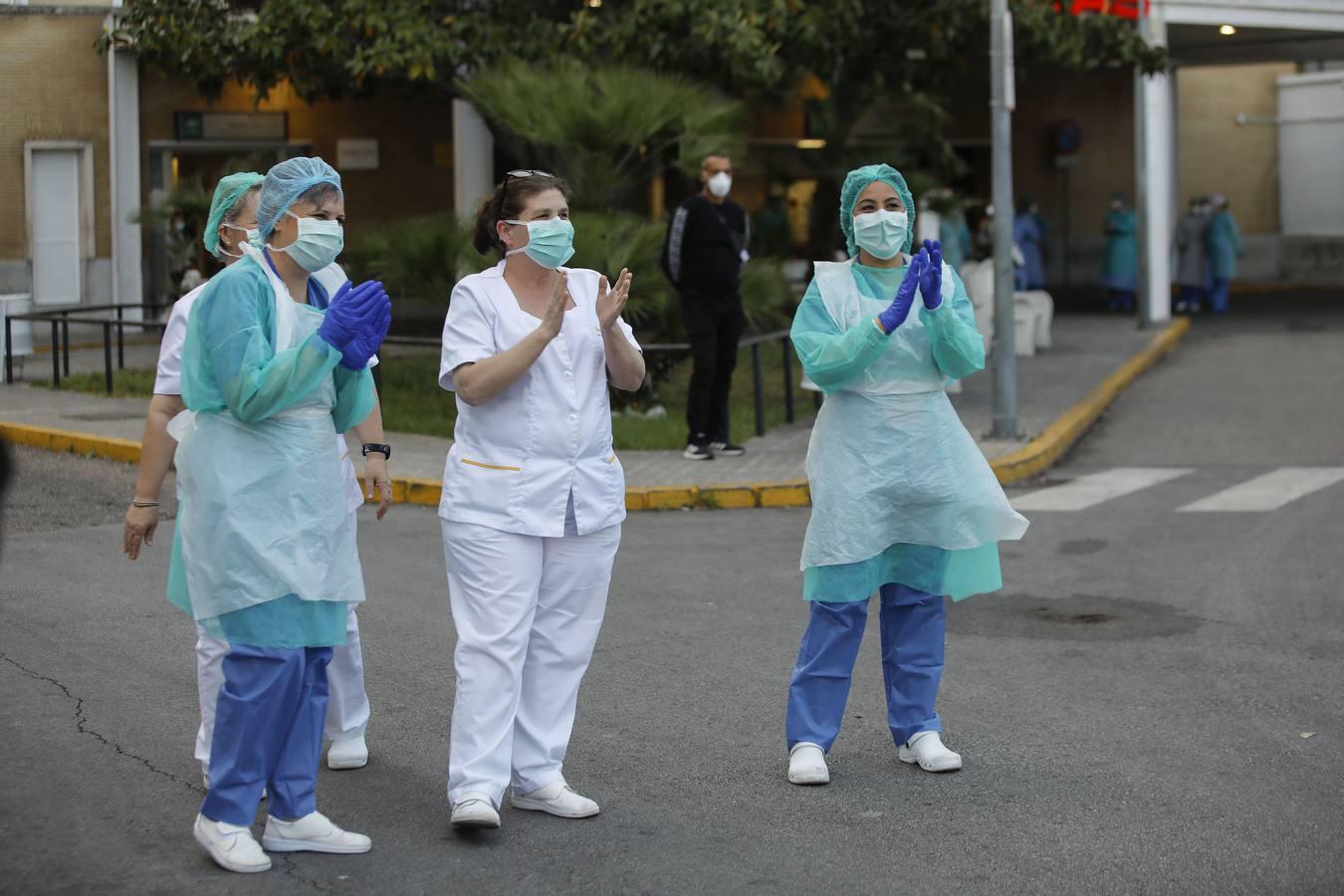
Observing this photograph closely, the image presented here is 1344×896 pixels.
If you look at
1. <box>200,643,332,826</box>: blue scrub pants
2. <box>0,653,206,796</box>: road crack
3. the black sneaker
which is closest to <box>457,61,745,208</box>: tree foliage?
the black sneaker

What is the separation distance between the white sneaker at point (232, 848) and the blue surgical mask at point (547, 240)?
1749mm

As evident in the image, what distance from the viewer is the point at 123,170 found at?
905 inches

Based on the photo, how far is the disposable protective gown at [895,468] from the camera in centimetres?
570

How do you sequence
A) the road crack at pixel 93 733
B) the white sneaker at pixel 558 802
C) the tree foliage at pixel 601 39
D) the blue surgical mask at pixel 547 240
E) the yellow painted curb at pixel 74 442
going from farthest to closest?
the tree foliage at pixel 601 39, the yellow painted curb at pixel 74 442, the road crack at pixel 93 733, the white sneaker at pixel 558 802, the blue surgical mask at pixel 547 240

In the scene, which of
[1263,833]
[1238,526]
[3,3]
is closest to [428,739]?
[1263,833]

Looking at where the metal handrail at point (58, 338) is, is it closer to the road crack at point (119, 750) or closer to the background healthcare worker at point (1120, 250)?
the road crack at point (119, 750)

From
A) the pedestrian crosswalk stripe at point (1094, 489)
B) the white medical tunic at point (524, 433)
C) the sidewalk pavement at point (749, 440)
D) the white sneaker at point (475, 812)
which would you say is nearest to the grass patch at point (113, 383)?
the sidewalk pavement at point (749, 440)

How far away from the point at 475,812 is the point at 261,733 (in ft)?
2.06

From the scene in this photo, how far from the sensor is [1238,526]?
10859mm

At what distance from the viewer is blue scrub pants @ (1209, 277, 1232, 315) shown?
26955mm

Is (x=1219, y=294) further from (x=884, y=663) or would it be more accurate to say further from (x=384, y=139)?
(x=884, y=663)

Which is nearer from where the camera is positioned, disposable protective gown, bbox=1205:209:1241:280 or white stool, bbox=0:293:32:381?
white stool, bbox=0:293:32:381

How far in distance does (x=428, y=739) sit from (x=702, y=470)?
6442 mm

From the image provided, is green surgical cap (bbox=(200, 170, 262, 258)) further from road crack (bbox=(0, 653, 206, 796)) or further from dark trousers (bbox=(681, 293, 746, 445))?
dark trousers (bbox=(681, 293, 746, 445))
